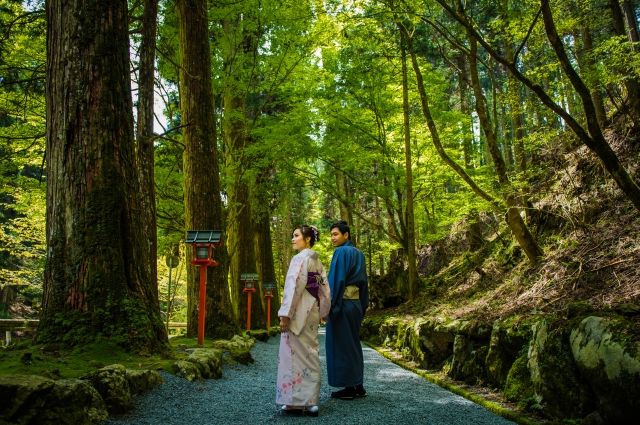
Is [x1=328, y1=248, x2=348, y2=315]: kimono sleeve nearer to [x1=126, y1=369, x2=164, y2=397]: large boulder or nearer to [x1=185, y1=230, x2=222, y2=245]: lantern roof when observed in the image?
[x1=126, y1=369, x2=164, y2=397]: large boulder

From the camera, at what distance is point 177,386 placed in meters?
3.80

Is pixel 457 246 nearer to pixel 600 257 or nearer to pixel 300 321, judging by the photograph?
pixel 600 257

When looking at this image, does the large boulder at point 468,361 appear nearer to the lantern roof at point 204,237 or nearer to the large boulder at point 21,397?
the lantern roof at point 204,237

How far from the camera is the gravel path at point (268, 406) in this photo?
3213 mm

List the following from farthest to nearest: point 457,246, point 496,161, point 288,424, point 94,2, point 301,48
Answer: point 457,246 → point 301,48 → point 496,161 → point 94,2 → point 288,424


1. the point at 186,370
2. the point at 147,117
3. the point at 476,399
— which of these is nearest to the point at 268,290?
the point at 147,117

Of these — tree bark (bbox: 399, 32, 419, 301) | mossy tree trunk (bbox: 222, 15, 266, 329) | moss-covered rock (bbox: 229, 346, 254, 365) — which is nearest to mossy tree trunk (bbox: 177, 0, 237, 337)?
mossy tree trunk (bbox: 222, 15, 266, 329)

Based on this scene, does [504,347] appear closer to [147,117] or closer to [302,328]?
[302,328]

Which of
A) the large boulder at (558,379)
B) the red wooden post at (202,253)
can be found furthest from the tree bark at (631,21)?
the red wooden post at (202,253)

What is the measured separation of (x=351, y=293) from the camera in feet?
15.5

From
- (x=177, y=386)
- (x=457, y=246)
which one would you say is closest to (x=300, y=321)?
(x=177, y=386)

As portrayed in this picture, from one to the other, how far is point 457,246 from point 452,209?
666 cm

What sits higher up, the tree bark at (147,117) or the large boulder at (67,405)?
the tree bark at (147,117)

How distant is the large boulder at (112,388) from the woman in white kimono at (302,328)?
1.20 m
